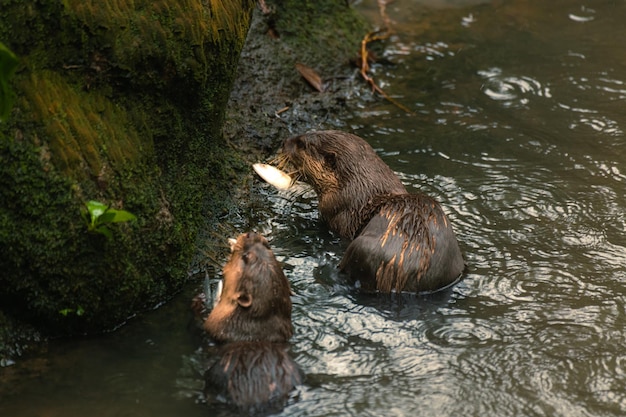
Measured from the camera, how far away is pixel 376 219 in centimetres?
538

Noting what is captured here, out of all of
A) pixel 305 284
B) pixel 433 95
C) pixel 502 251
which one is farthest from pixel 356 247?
pixel 433 95

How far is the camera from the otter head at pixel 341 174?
5.85 metres

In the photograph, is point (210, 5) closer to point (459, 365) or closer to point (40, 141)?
point (40, 141)

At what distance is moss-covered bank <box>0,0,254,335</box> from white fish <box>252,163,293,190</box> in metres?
1.05

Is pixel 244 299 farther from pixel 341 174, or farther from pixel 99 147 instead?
pixel 341 174

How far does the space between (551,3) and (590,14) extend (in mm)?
479

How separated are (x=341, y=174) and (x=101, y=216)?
7.06 ft

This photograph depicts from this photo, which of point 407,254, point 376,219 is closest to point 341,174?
point 376,219

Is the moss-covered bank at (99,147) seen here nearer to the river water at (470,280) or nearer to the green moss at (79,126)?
the green moss at (79,126)

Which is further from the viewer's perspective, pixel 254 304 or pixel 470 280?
pixel 470 280

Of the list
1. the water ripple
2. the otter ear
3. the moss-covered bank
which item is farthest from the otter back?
the water ripple

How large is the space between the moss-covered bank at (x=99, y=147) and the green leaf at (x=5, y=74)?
0.56 metres

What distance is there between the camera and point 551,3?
9.55 metres

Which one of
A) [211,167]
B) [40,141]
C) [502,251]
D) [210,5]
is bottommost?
[502,251]
